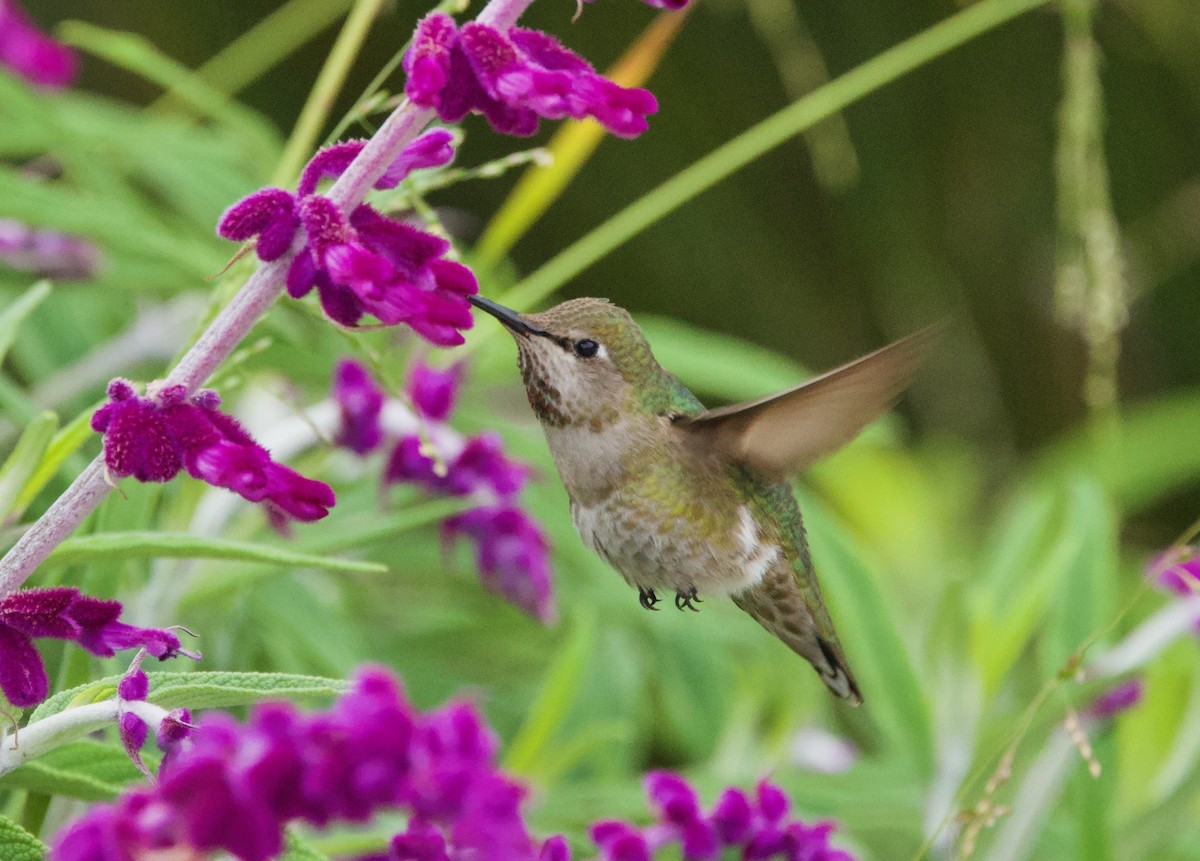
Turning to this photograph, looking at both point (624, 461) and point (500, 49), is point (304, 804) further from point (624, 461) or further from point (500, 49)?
point (624, 461)

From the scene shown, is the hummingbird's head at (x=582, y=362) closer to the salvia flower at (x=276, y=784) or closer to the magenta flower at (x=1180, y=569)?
the magenta flower at (x=1180, y=569)

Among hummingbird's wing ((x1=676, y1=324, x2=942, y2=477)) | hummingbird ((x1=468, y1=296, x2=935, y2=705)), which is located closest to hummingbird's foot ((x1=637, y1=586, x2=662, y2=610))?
hummingbird ((x1=468, y1=296, x2=935, y2=705))

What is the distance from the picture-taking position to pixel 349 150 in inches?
43.4

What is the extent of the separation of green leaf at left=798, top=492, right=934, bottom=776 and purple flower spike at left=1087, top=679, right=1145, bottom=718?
0.24m

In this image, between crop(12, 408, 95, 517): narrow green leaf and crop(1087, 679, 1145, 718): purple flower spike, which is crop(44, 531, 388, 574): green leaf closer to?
crop(12, 408, 95, 517): narrow green leaf

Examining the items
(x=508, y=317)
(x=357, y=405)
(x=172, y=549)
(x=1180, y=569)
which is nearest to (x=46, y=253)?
(x=357, y=405)

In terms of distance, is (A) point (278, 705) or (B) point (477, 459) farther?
(B) point (477, 459)

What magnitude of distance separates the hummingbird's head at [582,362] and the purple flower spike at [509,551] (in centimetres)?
41

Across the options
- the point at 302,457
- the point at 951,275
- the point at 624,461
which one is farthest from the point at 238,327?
the point at 951,275

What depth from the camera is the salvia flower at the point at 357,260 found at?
990 millimetres

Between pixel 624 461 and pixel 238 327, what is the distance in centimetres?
70

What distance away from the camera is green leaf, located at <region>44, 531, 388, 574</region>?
1.21 m

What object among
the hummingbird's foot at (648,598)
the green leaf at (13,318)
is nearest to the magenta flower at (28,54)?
the green leaf at (13,318)

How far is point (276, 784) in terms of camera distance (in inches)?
29.0
